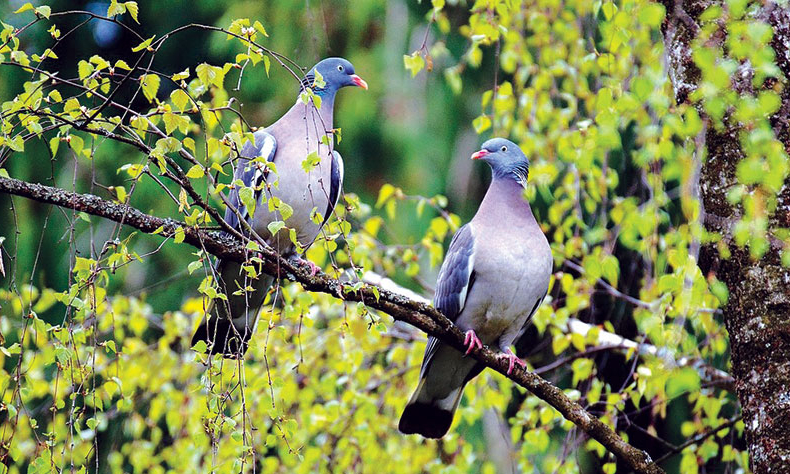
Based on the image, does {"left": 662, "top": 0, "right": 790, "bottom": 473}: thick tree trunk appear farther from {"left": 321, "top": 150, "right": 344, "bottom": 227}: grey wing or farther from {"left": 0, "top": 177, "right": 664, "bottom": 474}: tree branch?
{"left": 321, "top": 150, "right": 344, "bottom": 227}: grey wing

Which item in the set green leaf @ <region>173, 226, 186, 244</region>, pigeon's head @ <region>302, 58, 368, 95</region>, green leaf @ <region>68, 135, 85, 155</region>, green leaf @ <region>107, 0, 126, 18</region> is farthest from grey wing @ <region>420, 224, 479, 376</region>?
green leaf @ <region>107, 0, 126, 18</region>

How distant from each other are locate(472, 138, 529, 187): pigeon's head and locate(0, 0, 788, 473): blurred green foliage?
0.61 ft

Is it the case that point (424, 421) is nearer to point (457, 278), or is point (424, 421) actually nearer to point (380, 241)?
point (457, 278)

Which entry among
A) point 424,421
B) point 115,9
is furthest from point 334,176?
point 115,9

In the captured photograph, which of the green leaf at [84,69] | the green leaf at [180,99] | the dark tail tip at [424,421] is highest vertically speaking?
the green leaf at [84,69]

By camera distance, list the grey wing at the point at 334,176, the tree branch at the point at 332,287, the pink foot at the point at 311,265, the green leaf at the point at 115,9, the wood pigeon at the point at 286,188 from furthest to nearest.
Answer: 1. the grey wing at the point at 334,176
2. the wood pigeon at the point at 286,188
3. the pink foot at the point at 311,265
4. the tree branch at the point at 332,287
5. the green leaf at the point at 115,9

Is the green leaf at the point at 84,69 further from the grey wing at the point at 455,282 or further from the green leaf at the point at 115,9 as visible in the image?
the grey wing at the point at 455,282

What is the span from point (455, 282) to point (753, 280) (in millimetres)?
1263

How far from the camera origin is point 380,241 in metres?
5.25

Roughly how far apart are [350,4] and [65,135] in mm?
4330

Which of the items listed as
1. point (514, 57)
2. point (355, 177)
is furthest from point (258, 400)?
point (355, 177)

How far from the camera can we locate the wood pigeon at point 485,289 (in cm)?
327

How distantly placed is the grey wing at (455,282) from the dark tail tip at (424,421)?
150mm

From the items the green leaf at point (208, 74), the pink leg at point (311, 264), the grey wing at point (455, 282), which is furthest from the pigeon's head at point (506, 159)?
the green leaf at point (208, 74)
